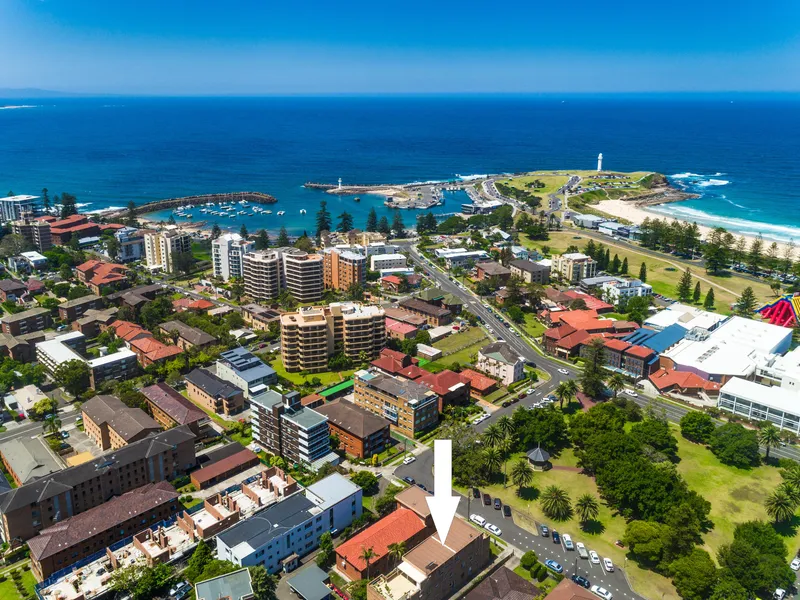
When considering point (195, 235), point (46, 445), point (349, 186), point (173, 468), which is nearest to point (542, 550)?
point (173, 468)

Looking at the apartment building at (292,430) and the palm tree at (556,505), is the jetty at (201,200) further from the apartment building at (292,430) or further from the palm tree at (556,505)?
the palm tree at (556,505)

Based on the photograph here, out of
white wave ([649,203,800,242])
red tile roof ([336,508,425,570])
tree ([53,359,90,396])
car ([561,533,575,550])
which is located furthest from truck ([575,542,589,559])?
white wave ([649,203,800,242])

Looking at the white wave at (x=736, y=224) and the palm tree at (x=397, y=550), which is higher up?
the white wave at (x=736, y=224)

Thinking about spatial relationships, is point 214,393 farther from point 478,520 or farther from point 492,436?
point 478,520

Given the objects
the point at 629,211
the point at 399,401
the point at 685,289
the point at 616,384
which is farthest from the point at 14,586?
the point at 629,211

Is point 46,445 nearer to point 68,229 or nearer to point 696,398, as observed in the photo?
point 696,398

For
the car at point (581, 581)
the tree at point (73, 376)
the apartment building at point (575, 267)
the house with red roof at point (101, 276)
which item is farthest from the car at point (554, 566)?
the house with red roof at point (101, 276)
